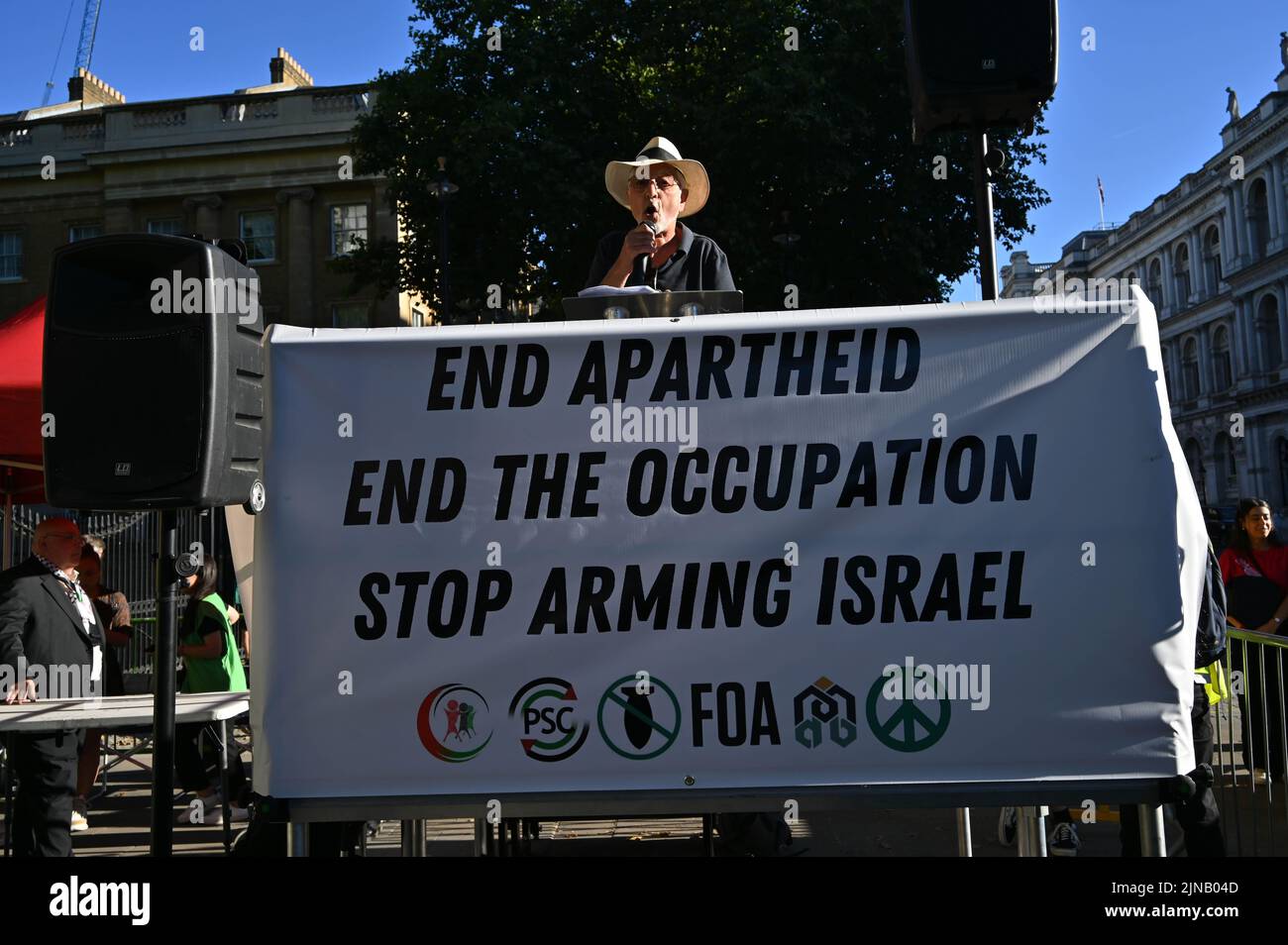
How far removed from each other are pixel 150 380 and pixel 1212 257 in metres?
76.2

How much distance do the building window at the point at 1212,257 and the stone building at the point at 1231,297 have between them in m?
0.06

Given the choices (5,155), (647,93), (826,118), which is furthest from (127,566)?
(5,155)

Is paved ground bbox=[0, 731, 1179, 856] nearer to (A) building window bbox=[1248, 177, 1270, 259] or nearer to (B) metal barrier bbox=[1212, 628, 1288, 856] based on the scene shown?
(B) metal barrier bbox=[1212, 628, 1288, 856]

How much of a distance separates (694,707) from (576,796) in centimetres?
40

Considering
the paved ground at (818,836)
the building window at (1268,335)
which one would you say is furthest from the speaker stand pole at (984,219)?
the building window at (1268,335)

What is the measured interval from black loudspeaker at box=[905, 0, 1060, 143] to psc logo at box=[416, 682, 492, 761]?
114 inches

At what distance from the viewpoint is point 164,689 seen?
3.18 m

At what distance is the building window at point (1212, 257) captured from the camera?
66.9 m

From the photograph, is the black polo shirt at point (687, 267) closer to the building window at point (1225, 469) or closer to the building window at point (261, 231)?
the building window at point (261, 231)

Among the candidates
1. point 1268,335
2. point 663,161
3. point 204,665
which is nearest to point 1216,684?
point 663,161

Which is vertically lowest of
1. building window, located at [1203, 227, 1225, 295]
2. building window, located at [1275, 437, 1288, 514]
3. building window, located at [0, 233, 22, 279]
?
building window, located at [1275, 437, 1288, 514]

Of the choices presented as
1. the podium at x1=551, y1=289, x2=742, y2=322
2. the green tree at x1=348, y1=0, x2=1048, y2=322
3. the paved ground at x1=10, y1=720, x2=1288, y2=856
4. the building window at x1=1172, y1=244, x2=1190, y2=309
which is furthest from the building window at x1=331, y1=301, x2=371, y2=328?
the building window at x1=1172, y1=244, x2=1190, y2=309

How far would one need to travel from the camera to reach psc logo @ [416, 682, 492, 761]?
9.38 ft

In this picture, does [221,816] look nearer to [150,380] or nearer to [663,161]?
[150,380]
